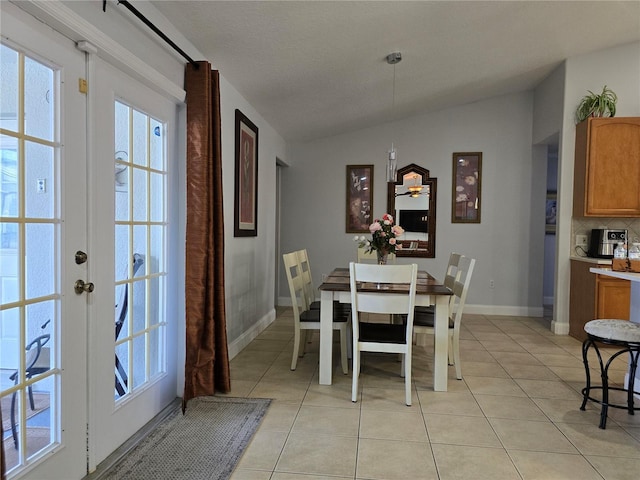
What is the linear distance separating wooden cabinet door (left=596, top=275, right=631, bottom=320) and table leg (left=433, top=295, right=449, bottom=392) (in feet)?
7.39

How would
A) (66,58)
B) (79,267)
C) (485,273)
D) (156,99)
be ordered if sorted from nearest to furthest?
(66,58) → (79,267) → (156,99) → (485,273)

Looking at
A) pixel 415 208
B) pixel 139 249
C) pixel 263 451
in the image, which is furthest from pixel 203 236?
pixel 415 208

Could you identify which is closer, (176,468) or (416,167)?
(176,468)

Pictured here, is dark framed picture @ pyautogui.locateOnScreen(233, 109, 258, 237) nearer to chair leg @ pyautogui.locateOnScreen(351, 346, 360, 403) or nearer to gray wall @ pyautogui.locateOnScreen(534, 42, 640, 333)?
chair leg @ pyautogui.locateOnScreen(351, 346, 360, 403)

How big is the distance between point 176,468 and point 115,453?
1.21 feet

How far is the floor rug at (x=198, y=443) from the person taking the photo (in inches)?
76.3

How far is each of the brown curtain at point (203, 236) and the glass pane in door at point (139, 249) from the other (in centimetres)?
18

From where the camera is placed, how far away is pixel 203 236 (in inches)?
102

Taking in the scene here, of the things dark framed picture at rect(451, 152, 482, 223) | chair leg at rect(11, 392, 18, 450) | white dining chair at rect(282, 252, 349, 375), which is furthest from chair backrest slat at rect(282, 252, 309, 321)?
dark framed picture at rect(451, 152, 482, 223)

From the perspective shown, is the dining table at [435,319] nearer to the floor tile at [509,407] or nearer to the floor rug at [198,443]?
the floor tile at [509,407]

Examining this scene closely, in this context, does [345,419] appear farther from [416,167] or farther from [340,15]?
[416,167]

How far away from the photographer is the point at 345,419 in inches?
99.1

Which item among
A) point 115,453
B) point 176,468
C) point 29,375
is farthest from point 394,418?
point 29,375

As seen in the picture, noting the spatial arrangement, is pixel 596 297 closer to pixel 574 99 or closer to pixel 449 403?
pixel 574 99
